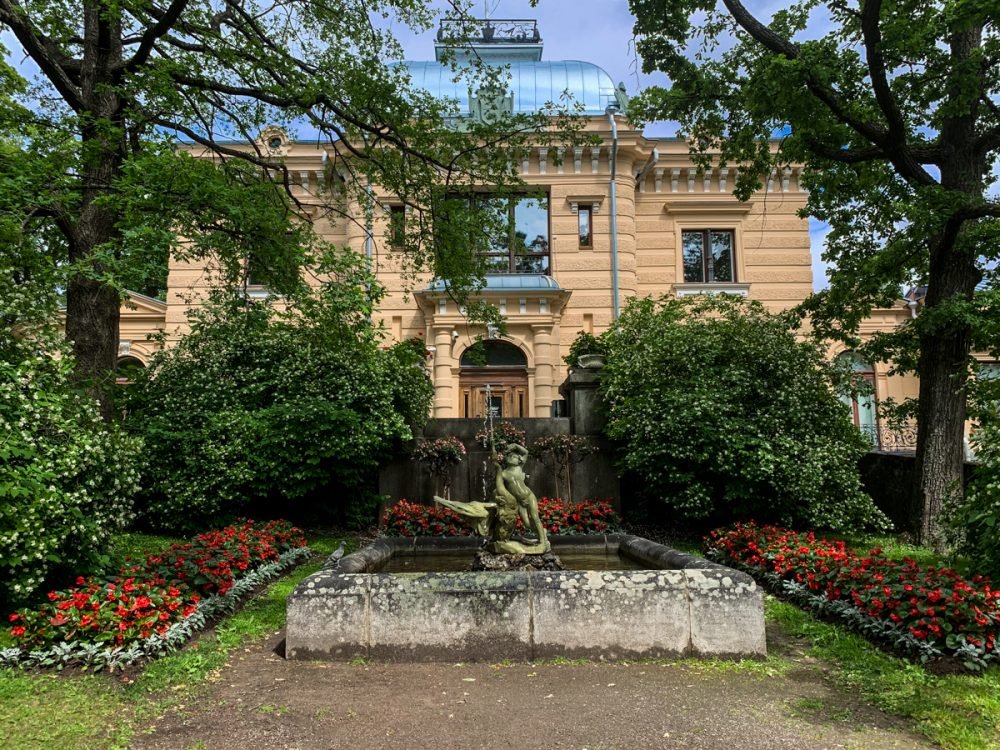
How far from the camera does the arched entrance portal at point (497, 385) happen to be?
1889 cm

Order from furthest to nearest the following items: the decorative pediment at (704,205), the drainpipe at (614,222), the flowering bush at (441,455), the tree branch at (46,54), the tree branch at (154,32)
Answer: the decorative pediment at (704,205), the drainpipe at (614,222), the flowering bush at (441,455), the tree branch at (154,32), the tree branch at (46,54)

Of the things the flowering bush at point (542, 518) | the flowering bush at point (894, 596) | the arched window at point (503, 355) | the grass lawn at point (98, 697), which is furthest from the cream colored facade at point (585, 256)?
the grass lawn at point (98, 697)

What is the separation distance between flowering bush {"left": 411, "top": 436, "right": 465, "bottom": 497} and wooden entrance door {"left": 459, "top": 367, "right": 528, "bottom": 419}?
22.8ft

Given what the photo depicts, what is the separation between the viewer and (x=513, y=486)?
663cm

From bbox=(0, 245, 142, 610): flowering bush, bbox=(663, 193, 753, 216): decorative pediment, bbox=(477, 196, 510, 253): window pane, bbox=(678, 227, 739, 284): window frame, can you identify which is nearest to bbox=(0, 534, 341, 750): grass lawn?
bbox=(0, 245, 142, 610): flowering bush

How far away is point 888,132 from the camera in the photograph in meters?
9.66

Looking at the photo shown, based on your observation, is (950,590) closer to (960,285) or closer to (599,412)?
(960,285)

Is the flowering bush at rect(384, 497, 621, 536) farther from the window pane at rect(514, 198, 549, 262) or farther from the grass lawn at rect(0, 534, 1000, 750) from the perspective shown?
the window pane at rect(514, 198, 549, 262)

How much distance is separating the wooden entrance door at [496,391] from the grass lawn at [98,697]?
516 inches

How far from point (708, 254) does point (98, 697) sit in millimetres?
19877

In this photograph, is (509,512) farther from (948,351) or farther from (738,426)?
(948,351)

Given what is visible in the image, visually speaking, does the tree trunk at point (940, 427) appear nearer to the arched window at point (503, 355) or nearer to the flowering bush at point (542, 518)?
the flowering bush at point (542, 518)

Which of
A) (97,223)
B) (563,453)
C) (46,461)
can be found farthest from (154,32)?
(563,453)

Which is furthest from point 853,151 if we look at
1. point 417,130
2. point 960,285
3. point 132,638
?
point 132,638
